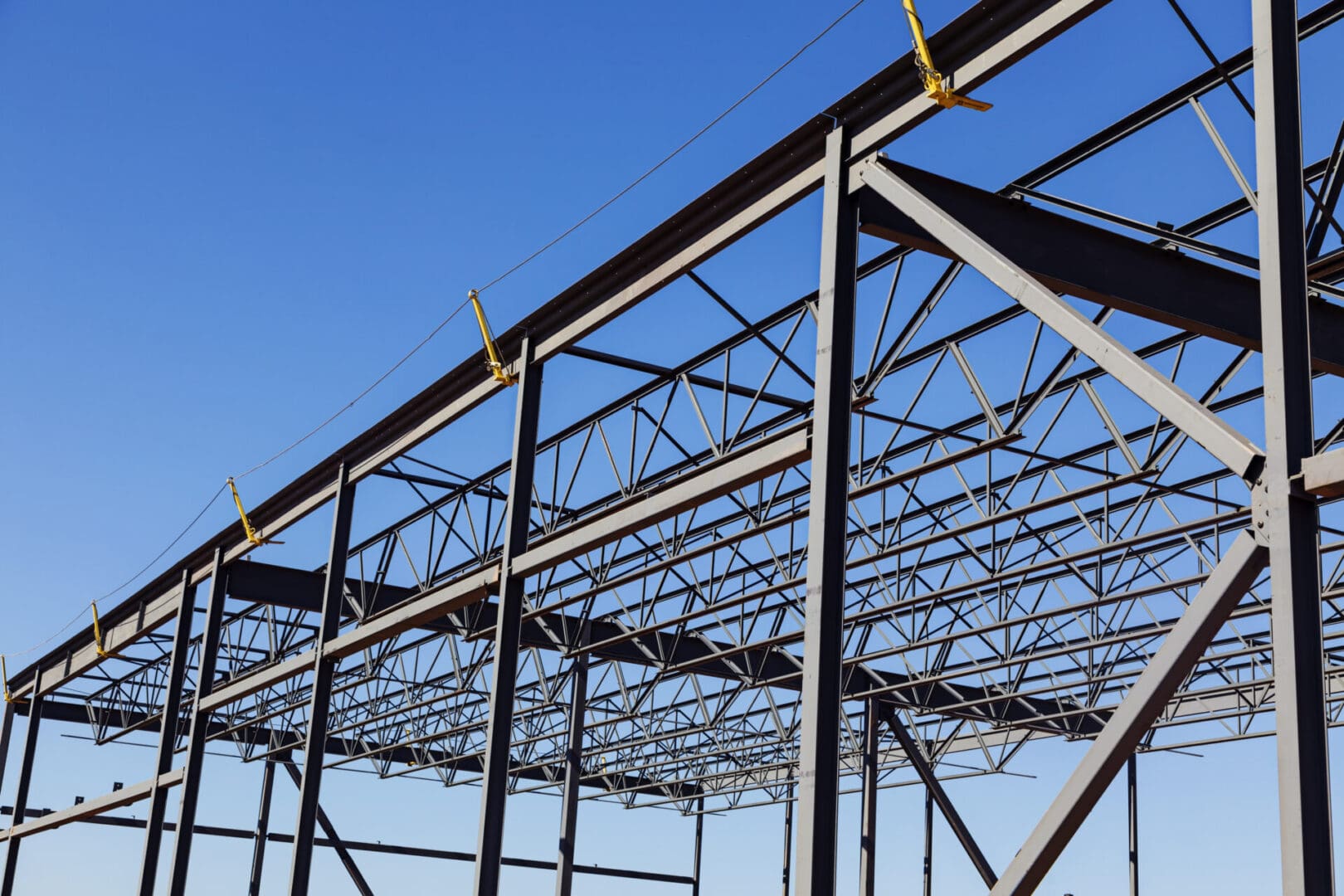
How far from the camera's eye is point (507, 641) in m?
16.5

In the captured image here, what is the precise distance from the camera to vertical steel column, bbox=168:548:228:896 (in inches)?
969

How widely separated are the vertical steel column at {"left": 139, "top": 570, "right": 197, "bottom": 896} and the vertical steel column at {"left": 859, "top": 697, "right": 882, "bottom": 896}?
49.7 ft

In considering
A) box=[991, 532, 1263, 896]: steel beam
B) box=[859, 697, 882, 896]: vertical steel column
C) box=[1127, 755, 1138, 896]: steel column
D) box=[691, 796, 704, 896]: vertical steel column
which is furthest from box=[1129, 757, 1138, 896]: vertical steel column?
box=[991, 532, 1263, 896]: steel beam

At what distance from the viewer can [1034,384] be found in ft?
73.6

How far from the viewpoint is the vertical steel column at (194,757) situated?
24.6 metres

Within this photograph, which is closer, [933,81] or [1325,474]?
[1325,474]

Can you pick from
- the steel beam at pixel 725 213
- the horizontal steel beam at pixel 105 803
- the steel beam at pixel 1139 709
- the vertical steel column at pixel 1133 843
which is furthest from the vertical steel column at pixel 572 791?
the steel beam at pixel 1139 709

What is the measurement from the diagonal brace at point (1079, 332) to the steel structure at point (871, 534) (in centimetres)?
3

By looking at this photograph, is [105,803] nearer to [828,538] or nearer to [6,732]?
[6,732]

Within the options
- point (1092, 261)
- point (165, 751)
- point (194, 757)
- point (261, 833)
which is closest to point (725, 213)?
point (1092, 261)

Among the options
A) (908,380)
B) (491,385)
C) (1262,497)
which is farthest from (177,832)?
(1262,497)

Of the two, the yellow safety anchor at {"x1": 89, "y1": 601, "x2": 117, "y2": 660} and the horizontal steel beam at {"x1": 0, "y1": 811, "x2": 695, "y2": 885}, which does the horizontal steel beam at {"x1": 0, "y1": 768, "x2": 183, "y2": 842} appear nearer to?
the yellow safety anchor at {"x1": 89, "y1": 601, "x2": 117, "y2": 660}

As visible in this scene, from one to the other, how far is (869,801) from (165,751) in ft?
52.6

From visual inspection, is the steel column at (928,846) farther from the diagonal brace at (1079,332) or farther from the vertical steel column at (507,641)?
→ the diagonal brace at (1079,332)
